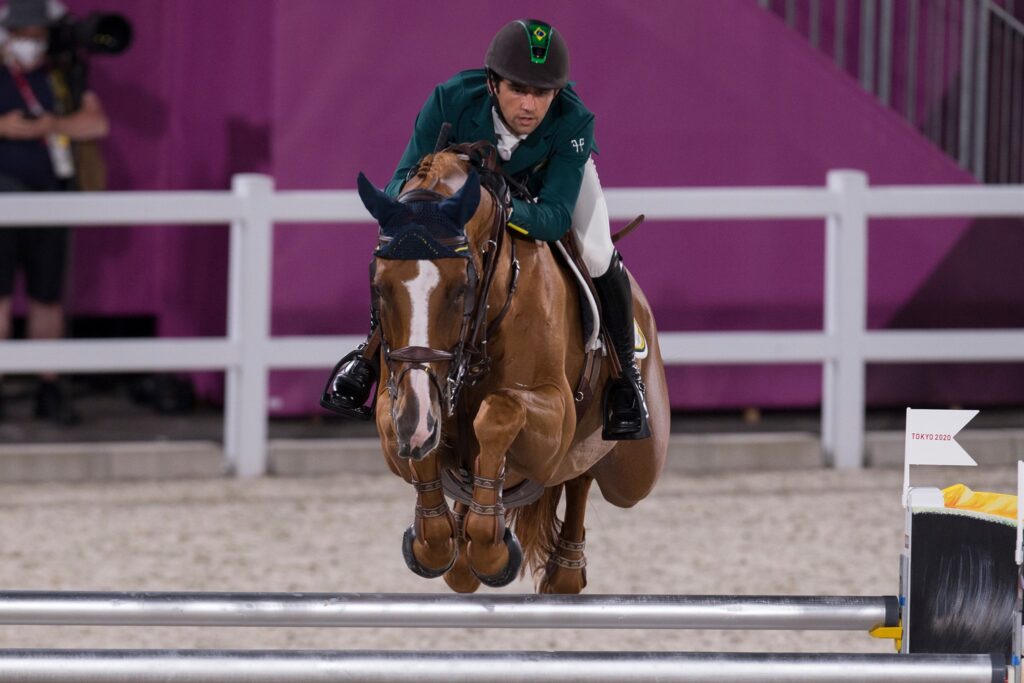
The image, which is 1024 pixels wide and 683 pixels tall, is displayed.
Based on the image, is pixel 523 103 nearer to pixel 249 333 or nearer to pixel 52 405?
pixel 249 333

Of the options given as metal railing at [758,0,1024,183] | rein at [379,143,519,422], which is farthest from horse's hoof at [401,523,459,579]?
metal railing at [758,0,1024,183]

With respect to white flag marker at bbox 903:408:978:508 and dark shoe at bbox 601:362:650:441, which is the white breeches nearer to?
dark shoe at bbox 601:362:650:441

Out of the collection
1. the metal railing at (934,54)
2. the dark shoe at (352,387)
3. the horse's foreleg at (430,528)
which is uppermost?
the metal railing at (934,54)

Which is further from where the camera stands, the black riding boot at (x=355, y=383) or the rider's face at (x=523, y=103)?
the black riding boot at (x=355, y=383)

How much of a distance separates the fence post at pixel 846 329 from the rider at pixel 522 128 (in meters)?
4.65

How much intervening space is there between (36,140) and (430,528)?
563 centimetres

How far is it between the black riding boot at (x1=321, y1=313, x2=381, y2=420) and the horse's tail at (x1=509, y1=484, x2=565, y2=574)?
30.3 inches

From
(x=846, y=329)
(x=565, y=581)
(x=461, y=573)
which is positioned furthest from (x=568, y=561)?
(x=846, y=329)

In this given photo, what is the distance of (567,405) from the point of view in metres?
3.23

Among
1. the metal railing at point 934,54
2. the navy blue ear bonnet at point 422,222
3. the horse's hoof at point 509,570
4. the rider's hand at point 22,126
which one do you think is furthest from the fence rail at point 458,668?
the metal railing at point 934,54

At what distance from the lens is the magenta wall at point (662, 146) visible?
7883mm

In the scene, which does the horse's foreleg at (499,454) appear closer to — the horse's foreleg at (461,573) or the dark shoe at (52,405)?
the horse's foreleg at (461,573)

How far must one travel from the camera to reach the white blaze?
2784 millimetres

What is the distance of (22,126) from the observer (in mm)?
7922
